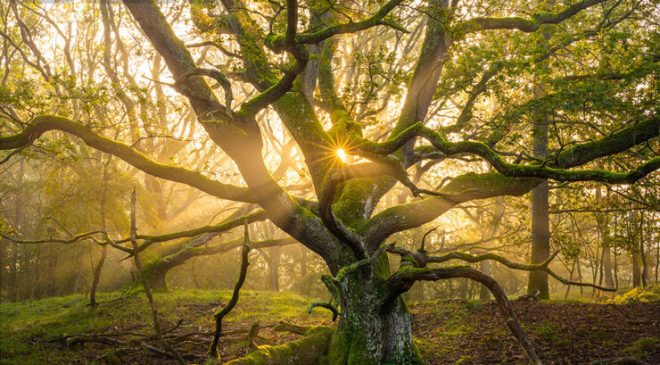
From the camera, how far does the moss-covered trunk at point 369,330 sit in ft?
29.5

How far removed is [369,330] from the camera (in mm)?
9164

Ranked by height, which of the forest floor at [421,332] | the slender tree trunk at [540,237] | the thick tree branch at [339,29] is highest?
the thick tree branch at [339,29]

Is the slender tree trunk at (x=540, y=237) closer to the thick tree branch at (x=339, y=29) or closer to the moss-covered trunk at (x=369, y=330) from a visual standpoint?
the moss-covered trunk at (x=369, y=330)

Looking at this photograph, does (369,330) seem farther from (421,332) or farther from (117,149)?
(117,149)

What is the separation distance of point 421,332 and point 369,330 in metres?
4.31

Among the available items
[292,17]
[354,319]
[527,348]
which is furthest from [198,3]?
[527,348]

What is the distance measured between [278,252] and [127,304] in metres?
18.8

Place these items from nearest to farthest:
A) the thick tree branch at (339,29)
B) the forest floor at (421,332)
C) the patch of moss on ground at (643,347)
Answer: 1. the thick tree branch at (339,29)
2. the patch of moss on ground at (643,347)
3. the forest floor at (421,332)

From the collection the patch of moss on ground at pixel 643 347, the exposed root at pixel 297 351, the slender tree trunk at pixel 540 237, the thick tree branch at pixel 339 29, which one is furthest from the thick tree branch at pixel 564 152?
the slender tree trunk at pixel 540 237

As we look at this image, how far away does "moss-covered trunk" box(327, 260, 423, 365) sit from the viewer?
29.5ft

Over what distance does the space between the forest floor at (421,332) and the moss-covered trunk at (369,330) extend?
3.74 feet

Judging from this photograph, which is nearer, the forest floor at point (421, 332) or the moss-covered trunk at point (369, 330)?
the moss-covered trunk at point (369, 330)

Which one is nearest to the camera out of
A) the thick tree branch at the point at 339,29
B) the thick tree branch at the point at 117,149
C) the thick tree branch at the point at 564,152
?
the thick tree branch at the point at 564,152

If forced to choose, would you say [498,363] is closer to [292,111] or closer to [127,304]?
[292,111]
